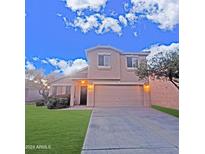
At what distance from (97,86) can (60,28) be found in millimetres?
2173

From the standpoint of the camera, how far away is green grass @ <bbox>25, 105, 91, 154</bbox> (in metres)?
3.82

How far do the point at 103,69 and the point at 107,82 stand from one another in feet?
1.07

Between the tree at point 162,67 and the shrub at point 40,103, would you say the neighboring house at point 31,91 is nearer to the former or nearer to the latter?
the shrub at point 40,103

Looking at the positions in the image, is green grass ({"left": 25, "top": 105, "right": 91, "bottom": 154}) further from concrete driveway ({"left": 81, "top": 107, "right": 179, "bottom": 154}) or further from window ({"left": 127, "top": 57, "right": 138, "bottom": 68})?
window ({"left": 127, "top": 57, "right": 138, "bottom": 68})

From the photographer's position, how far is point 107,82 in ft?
18.9

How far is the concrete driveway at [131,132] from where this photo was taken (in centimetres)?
385

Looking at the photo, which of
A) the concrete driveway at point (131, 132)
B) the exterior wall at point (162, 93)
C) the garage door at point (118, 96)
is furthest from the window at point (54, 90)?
the exterior wall at point (162, 93)

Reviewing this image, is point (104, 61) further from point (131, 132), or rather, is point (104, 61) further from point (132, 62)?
point (131, 132)

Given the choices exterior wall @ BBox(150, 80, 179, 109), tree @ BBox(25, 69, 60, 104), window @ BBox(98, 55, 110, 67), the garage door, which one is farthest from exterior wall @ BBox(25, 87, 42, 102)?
exterior wall @ BBox(150, 80, 179, 109)

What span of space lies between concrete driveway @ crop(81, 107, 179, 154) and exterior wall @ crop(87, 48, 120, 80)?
70 cm

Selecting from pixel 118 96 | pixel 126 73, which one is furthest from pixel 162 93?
pixel 118 96
